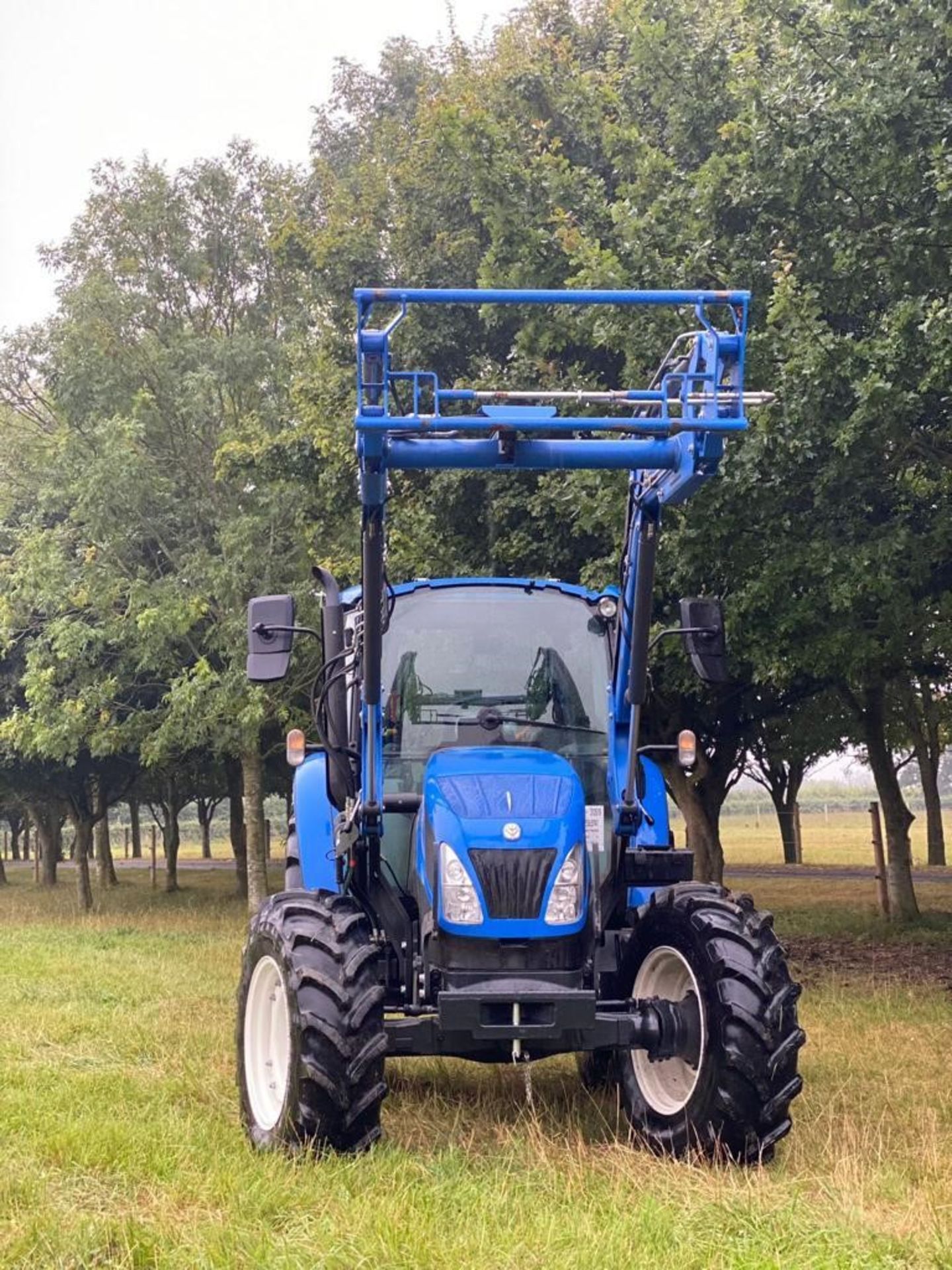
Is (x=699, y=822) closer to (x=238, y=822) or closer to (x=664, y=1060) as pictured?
(x=664, y=1060)

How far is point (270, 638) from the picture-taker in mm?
6273

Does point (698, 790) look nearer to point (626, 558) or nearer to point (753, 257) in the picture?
point (753, 257)

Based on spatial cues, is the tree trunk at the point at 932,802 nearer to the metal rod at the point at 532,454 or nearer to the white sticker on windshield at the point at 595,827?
the white sticker on windshield at the point at 595,827

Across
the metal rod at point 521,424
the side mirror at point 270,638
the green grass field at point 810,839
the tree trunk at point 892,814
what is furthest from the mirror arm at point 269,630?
the green grass field at point 810,839

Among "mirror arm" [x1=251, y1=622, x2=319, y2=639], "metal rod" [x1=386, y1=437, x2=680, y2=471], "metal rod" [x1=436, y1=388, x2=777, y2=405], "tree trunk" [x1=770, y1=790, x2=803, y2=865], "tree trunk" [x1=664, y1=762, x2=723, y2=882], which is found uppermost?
"metal rod" [x1=436, y1=388, x2=777, y2=405]

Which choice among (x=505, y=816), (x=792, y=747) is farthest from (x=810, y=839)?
(x=505, y=816)

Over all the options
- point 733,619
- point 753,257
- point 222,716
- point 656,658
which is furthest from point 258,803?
point 753,257

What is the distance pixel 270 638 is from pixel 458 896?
156cm

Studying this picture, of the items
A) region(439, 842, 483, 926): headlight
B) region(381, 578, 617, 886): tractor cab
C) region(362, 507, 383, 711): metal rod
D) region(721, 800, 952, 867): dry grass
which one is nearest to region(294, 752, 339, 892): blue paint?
region(381, 578, 617, 886): tractor cab

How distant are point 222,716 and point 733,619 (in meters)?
8.22

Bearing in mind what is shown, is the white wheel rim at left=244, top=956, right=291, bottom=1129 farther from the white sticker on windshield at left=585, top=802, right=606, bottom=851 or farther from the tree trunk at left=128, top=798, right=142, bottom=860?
the tree trunk at left=128, top=798, right=142, bottom=860

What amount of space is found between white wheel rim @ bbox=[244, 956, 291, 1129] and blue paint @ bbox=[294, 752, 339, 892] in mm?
794

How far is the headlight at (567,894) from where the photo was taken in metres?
5.65

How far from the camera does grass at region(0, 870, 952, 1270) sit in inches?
169
